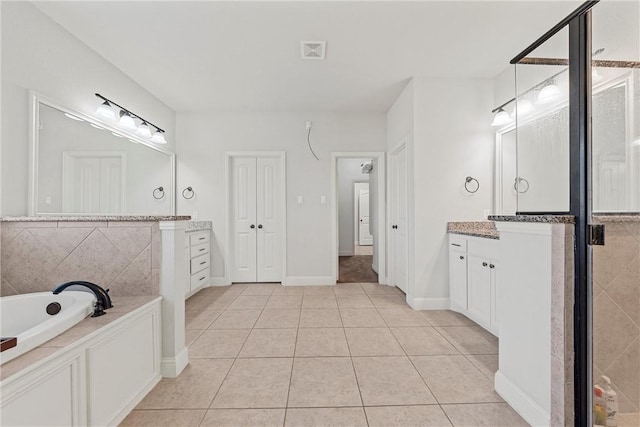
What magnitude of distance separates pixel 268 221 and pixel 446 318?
2704 mm

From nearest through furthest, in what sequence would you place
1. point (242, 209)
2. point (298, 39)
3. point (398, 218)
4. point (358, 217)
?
point (298, 39) → point (398, 218) → point (242, 209) → point (358, 217)

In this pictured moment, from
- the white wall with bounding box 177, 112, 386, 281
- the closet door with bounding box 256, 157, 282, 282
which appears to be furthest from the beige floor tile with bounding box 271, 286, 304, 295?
the closet door with bounding box 256, 157, 282, 282

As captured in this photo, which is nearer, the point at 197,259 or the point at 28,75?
the point at 28,75

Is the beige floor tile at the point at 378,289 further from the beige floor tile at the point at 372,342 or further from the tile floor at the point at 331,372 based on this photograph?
the beige floor tile at the point at 372,342

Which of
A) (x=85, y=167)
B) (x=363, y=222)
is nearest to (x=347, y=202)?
(x=363, y=222)

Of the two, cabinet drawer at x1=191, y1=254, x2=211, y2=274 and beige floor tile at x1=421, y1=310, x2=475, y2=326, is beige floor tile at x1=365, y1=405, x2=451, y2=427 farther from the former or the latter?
cabinet drawer at x1=191, y1=254, x2=211, y2=274

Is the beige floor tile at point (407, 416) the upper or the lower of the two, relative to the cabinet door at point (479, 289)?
lower

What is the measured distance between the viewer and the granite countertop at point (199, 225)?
346cm

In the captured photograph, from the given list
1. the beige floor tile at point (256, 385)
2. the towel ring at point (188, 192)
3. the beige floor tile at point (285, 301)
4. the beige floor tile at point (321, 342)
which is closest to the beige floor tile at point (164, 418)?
the beige floor tile at point (256, 385)

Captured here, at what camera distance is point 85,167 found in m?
2.51

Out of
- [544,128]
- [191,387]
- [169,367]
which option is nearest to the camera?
[544,128]

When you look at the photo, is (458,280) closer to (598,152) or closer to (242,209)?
(598,152)

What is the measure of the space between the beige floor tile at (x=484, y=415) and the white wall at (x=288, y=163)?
2731 mm

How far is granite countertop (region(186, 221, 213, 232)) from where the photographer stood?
11.4 ft
